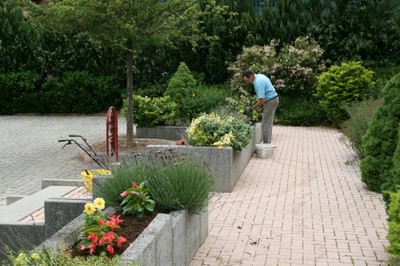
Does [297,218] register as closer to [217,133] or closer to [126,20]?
[217,133]

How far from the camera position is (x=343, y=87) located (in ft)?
59.5

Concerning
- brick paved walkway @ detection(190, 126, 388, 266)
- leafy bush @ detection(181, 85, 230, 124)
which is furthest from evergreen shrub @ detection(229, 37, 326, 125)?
brick paved walkway @ detection(190, 126, 388, 266)

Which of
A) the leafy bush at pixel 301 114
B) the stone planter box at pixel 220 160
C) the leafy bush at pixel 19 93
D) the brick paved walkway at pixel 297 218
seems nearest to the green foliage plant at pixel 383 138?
the brick paved walkway at pixel 297 218

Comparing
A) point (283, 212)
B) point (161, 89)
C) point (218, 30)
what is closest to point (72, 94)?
point (161, 89)

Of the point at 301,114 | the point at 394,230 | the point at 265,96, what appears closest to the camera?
the point at 394,230

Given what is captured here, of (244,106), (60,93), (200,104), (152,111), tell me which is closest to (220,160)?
(244,106)

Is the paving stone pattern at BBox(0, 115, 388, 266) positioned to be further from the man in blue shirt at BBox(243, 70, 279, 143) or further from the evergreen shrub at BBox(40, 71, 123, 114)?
the evergreen shrub at BBox(40, 71, 123, 114)

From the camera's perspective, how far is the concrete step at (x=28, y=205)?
7.89m

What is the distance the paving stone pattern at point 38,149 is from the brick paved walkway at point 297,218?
12.5ft

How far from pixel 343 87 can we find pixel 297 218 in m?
11.0

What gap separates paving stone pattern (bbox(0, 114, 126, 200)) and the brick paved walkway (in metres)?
3.80

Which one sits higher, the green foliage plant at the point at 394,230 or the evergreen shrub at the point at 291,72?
the evergreen shrub at the point at 291,72

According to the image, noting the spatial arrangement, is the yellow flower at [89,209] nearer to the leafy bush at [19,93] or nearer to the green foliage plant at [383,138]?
the green foliage plant at [383,138]

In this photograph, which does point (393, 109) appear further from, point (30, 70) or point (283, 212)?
point (30, 70)
